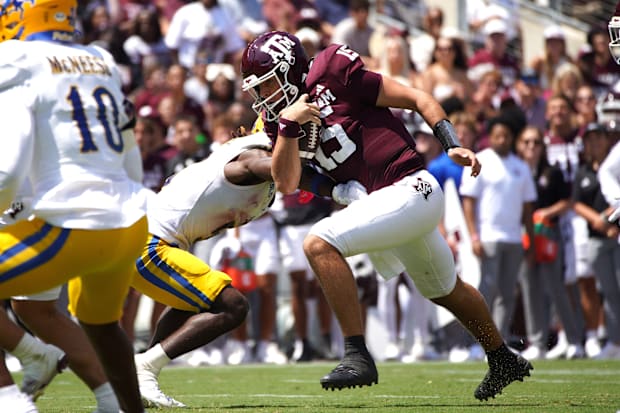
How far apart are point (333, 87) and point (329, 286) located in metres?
1.08

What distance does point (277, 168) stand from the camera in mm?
6547

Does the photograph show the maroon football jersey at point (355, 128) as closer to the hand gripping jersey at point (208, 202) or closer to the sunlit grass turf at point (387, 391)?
the hand gripping jersey at point (208, 202)

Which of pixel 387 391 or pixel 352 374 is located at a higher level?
pixel 352 374

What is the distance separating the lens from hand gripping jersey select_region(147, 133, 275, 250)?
7219 millimetres

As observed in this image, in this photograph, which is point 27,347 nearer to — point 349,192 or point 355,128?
point 349,192

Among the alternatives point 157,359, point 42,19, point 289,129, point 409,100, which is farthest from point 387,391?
point 42,19

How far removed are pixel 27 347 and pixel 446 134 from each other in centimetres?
255

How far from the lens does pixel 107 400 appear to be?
18.2 feet

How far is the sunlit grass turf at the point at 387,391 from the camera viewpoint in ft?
22.1

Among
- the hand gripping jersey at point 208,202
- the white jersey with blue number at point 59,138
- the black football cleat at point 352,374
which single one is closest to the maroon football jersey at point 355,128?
the hand gripping jersey at point 208,202

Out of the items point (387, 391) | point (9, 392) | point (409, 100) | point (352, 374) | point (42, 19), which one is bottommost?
point (387, 391)

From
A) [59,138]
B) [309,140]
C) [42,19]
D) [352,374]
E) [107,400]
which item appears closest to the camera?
[59,138]

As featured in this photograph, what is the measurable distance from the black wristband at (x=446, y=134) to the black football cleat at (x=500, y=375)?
50.9 inches

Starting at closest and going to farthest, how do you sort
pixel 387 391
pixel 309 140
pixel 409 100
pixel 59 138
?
pixel 59 138, pixel 309 140, pixel 409 100, pixel 387 391
